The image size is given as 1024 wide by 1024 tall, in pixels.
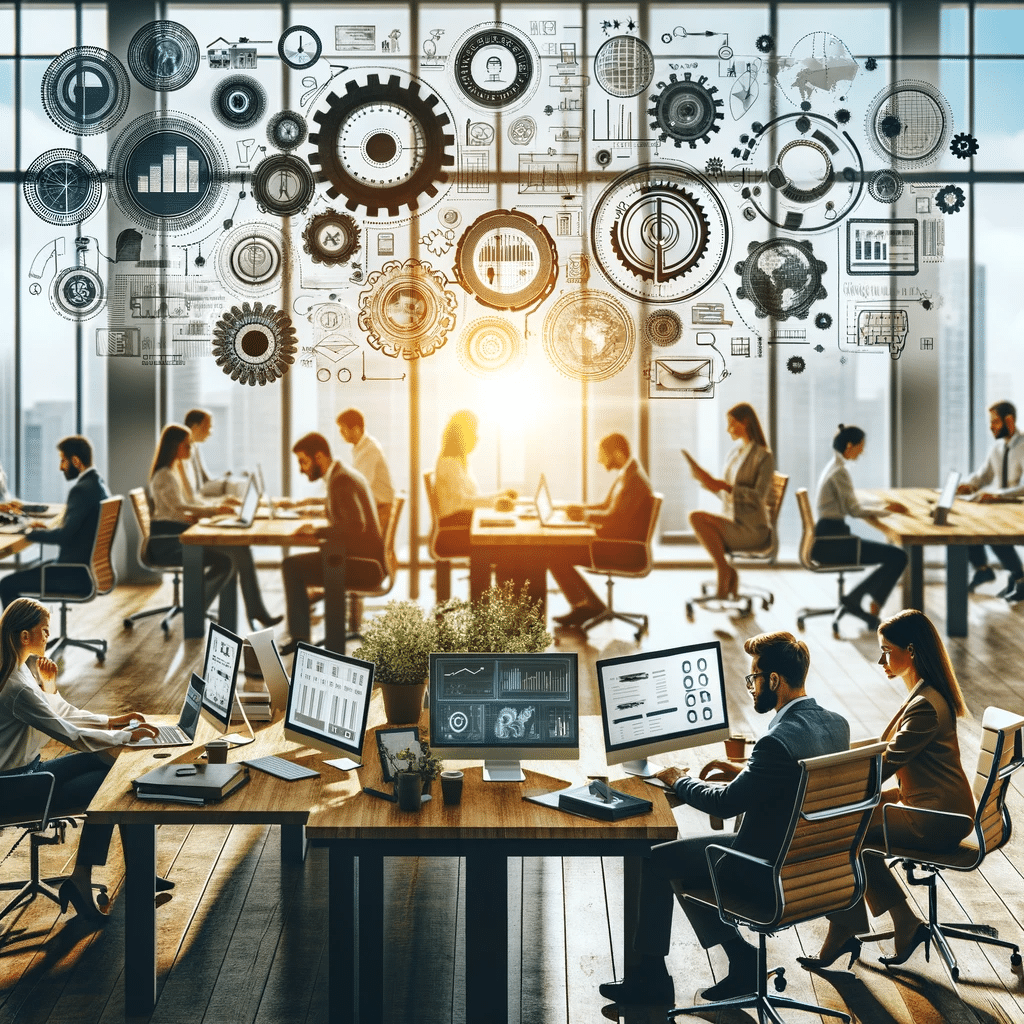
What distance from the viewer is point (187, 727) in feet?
14.5

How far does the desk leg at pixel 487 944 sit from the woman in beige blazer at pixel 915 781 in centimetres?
117

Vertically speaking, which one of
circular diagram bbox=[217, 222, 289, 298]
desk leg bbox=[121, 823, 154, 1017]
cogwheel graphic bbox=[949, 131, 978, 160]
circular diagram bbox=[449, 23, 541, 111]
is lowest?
desk leg bbox=[121, 823, 154, 1017]

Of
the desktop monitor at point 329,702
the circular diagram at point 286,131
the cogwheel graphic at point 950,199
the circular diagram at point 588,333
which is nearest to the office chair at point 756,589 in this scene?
the circular diagram at point 588,333

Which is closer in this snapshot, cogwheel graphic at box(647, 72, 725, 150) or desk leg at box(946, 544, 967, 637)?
desk leg at box(946, 544, 967, 637)

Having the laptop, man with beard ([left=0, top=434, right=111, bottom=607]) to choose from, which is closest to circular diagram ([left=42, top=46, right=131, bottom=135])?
man with beard ([left=0, top=434, right=111, bottom=607])

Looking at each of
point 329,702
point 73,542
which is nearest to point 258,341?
point 73,542

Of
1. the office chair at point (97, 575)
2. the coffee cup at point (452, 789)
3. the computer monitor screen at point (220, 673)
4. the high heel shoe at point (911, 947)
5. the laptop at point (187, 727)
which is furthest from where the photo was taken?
the office chair at point (97, 575)

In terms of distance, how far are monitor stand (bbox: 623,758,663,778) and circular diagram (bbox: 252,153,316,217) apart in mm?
5508

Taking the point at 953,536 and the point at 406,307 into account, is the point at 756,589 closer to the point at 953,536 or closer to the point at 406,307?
the point at 953,536

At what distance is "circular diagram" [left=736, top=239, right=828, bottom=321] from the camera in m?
8.86

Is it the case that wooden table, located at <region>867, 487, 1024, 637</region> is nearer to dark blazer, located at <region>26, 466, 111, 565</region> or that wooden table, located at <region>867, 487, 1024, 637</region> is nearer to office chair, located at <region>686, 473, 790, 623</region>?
office chair, located at <region>686, 473, 790, 623</region>

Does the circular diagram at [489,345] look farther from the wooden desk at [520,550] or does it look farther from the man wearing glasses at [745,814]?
the man wearing glasses at [745,814]

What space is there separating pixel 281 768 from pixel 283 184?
5531 millimetres

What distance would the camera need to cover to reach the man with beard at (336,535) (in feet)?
26.0
